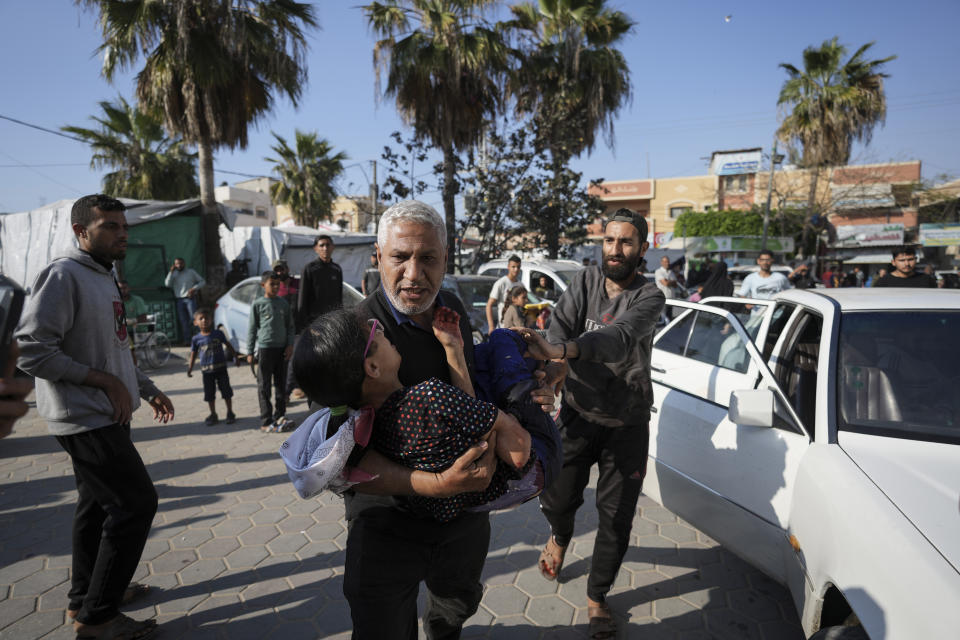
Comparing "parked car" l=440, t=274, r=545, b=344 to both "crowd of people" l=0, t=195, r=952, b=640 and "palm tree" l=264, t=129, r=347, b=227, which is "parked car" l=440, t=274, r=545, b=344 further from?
"palm tree" l=264, t=129, r=347, b=227

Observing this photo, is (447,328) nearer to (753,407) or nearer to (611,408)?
(611,408)

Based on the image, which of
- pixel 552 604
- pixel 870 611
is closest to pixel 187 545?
pixel 552 604

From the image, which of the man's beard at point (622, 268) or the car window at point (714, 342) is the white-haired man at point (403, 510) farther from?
the car window at point (714, 342)

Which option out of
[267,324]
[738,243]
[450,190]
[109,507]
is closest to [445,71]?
[450,190]

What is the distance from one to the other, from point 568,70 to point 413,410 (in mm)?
15744

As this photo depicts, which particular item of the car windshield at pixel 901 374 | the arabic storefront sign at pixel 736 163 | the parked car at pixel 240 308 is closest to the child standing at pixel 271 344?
the parked car at pixel 240 308

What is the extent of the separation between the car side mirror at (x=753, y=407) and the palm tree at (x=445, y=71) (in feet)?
37.1

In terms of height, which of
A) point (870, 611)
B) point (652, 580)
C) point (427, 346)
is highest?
point (427, 346)

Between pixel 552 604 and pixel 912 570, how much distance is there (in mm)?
1850

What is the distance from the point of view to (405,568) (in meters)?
1.68

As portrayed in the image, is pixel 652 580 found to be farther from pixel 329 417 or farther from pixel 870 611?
pixel 329 417

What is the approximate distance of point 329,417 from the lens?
151cm

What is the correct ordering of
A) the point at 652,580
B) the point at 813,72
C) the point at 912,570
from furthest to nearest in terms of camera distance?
the point at 813,72, the point at 652,580, the point at 912,570

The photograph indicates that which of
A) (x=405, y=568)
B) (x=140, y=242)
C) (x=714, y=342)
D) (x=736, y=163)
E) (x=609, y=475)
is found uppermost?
(x=736, y=163)
